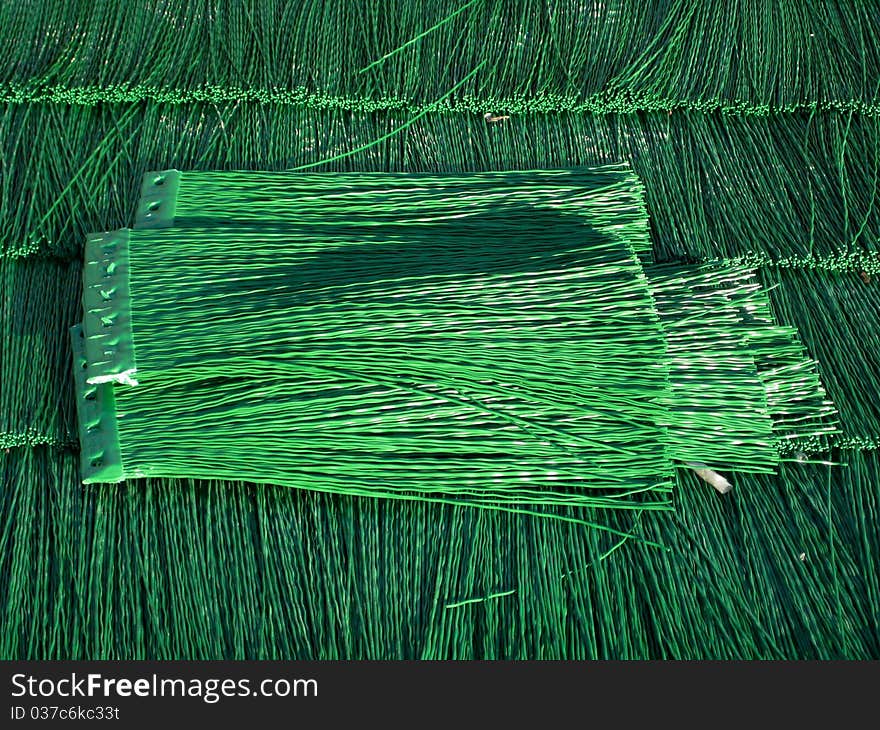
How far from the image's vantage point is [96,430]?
4.78 feet

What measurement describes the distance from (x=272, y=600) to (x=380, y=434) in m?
0.28

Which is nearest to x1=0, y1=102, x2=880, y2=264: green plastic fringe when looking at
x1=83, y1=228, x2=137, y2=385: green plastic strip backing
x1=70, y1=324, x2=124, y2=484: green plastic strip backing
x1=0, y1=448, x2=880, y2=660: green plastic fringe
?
x1=83, y1=228, x2=137, y2=385: green plastic strip backing

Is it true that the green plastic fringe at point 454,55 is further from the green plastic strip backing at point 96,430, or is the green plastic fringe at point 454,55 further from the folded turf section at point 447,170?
the green plastic strip backing at point 96,430

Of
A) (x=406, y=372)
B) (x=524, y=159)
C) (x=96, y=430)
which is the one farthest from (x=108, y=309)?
(x=524, y=159)

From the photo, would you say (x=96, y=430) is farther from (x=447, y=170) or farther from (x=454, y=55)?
(x=454, y=55)

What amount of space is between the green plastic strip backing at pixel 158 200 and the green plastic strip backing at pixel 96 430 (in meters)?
0.28

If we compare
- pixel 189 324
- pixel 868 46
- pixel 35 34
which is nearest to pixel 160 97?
pixel 35 34

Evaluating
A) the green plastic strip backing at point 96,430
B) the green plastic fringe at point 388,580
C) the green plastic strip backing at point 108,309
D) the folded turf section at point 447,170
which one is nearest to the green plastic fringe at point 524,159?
the folded turf section at point 447,170

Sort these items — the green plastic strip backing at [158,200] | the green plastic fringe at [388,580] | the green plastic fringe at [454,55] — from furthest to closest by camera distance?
the green plastic fringe at [454,55] < the green plastic strip backing at [158,200] < the green plastic fringe at [388,580]

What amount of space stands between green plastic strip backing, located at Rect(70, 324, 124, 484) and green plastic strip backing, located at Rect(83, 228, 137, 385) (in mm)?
32

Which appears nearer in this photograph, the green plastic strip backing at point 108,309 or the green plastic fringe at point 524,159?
the green plastic strip backing at point 108,309

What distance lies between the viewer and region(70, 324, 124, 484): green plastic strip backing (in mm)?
1438

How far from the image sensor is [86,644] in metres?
1.36

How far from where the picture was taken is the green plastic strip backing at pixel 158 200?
1637 mm
